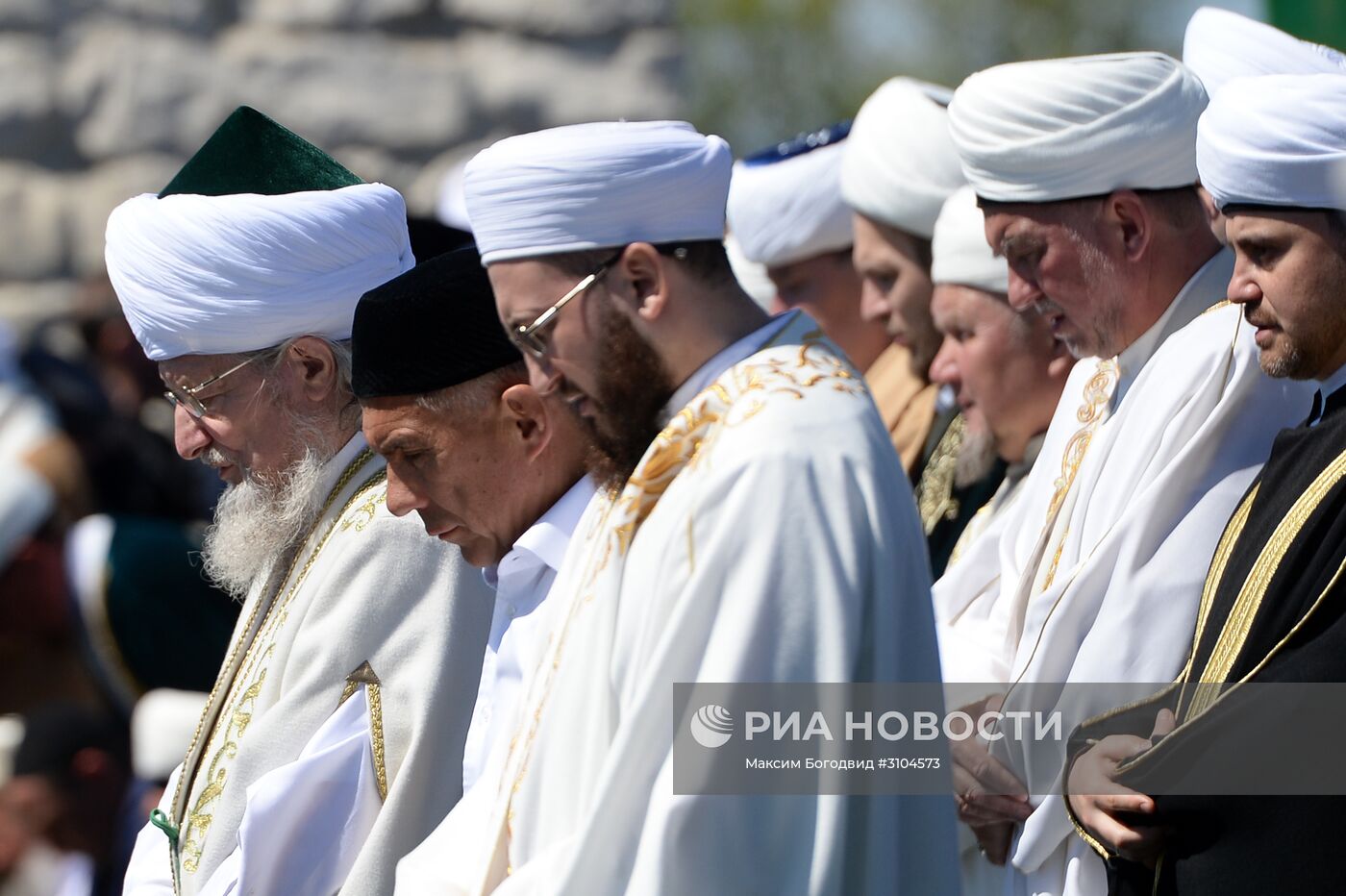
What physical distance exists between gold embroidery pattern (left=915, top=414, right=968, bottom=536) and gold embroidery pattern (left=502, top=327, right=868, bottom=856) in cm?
259

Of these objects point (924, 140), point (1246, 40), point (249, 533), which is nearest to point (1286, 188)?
point (1246, 40)

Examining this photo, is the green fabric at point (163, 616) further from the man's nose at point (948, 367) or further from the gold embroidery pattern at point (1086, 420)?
the gold embroidery pattern at point (1086, 420)

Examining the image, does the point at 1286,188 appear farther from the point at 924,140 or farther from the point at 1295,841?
the point at 924,140

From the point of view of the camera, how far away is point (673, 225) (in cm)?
304

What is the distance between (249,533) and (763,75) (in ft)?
67.6

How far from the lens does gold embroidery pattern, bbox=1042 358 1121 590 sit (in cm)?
410

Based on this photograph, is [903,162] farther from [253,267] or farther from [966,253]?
[253,267]

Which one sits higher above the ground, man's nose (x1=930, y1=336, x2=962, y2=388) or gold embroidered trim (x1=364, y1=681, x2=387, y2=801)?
gold embroidered trim (x1=364, y1=681, x2=387, y2=801)

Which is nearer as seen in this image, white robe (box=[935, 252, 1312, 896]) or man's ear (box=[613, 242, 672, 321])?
man's ear (box=[613, 242, 672, 321])

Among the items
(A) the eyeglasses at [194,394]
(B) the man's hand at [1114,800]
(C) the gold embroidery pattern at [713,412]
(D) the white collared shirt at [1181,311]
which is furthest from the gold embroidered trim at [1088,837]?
(A) the eyeglasses at [194,394]

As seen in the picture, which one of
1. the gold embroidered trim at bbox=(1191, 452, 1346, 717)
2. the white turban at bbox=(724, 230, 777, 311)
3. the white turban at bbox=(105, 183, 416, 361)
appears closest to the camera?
the gold embroidered trim at bbox=(1191, 452, 1346, 717)

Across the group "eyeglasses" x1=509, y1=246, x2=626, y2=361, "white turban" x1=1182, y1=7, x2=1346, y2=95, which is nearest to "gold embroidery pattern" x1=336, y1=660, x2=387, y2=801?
"eyeglasses" x1=509, y1=246, x2=626, y2=361

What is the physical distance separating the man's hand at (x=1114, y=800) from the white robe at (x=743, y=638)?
67cm

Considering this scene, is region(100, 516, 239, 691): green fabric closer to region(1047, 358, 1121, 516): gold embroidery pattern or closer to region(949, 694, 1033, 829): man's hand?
region(949, 694, 1033, 829): man's hand
